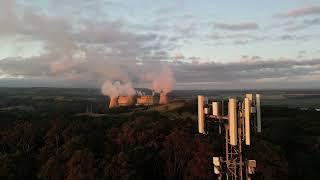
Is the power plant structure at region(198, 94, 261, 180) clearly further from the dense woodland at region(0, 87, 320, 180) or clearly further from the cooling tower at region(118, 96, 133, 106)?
the cooling tower at region(118, 96, 133, 106)

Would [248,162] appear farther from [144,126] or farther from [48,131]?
[48,131]

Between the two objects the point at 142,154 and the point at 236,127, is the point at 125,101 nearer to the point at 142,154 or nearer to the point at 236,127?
the point at 142,154

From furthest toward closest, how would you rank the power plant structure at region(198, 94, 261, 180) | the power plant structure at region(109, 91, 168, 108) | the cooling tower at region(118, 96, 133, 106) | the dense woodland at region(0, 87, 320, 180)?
the cooling tower at region(118, 96, 133, 106) < the power plant structure at region(109, 91, 168, 108) < the dense woodland at region(0, 87, 320, 180) < the power plant structure at region(198, 94, 261, 180)

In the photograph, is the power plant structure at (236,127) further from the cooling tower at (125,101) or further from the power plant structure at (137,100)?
the cooling tower at (125,101)

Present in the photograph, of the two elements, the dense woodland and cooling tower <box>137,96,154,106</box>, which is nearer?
the dense woodland

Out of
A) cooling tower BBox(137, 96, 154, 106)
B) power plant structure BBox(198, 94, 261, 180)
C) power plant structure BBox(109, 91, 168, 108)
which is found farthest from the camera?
cooling tower BBox(137, 96, 154, 106)

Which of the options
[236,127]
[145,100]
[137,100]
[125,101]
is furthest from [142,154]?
[137,100]

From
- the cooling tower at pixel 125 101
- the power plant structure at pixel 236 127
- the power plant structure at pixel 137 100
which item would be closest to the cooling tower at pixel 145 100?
the power plant structure at pixel 137 100

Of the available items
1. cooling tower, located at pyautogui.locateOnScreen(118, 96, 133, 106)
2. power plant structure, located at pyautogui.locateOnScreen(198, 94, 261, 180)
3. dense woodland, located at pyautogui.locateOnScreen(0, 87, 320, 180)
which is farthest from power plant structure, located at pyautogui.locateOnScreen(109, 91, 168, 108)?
power plant structure, located at pyautogui.locateOnScreen(198, 94, 261, 180)

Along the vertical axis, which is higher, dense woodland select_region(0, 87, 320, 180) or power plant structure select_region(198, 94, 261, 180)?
power plant structure select_region(198, 94, 261, 180)
